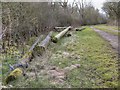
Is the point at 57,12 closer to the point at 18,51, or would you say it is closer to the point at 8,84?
the point at 18,51

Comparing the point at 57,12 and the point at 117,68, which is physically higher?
the point at 57,12

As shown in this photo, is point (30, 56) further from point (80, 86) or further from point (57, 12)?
point (57, 12)

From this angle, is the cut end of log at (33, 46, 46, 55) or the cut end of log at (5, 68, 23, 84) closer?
the cut end of log at (5, 68, 23, 84)

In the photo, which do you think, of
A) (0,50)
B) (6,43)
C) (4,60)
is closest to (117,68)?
(4,60)

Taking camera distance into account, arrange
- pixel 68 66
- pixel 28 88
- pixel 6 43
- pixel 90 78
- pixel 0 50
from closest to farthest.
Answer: pixel 28 88 < pixel 90 78 < pixel 68 66 < pixel 0 50 < pixel 6 43

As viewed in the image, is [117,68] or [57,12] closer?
[117,68]

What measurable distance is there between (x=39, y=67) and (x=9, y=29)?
2.97 metres

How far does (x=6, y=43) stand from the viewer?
25.7ft

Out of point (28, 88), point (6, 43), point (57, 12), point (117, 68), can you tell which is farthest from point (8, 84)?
point (57, 12)

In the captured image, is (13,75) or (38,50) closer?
(13,75)

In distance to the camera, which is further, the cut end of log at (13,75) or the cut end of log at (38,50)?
the cut end of log at (38,50)

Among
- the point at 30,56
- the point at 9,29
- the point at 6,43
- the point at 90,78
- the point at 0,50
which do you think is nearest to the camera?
the point at 90,78

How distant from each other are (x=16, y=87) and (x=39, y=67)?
138 cm

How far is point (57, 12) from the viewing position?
1955cm
